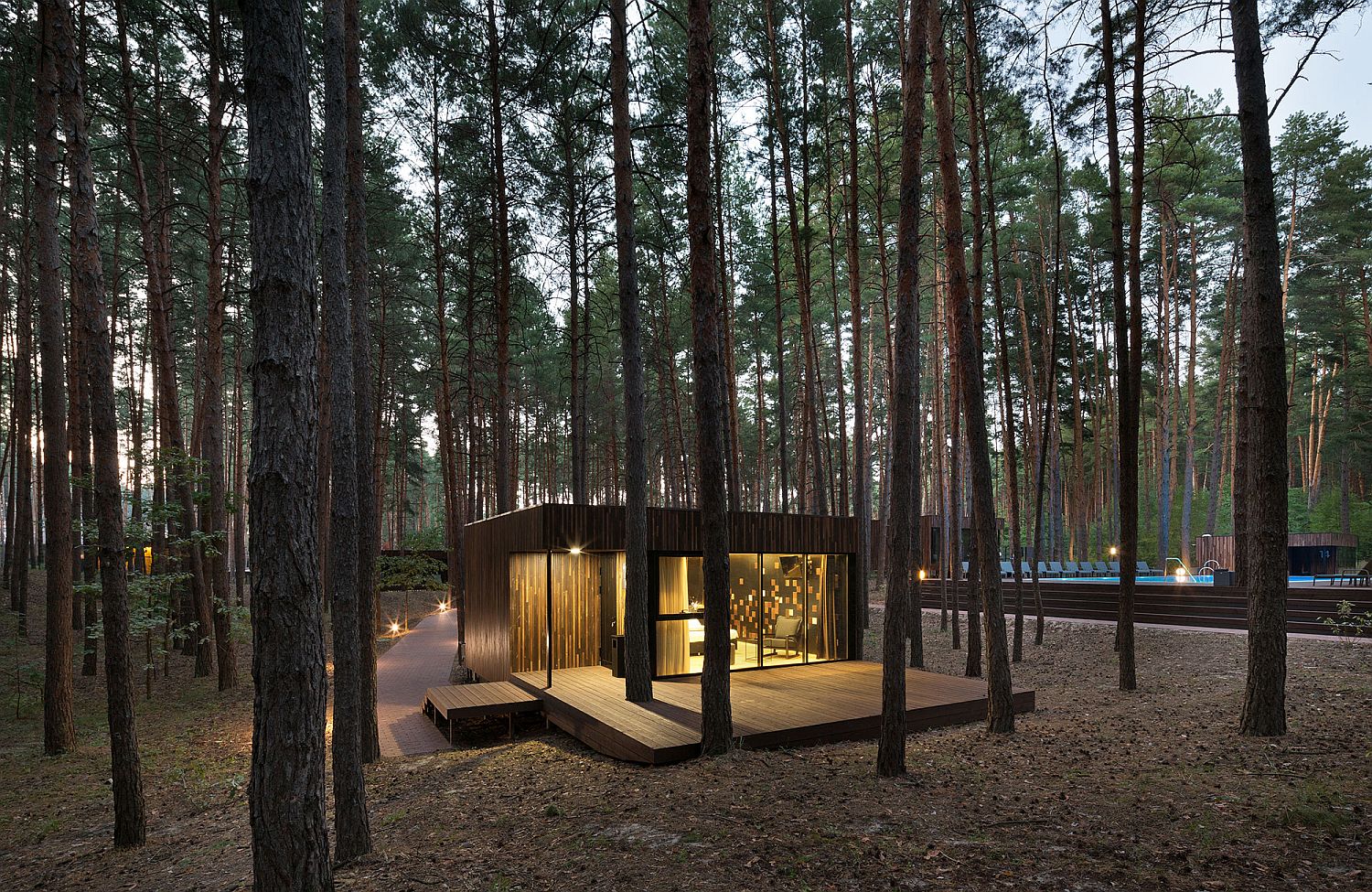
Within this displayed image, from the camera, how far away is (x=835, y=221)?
51.7ft

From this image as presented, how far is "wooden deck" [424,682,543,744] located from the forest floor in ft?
1.54

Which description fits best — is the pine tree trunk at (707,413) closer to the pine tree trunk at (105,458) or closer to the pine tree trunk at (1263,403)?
the pine tree trunk at (105,458)

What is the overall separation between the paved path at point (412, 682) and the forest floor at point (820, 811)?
95cm

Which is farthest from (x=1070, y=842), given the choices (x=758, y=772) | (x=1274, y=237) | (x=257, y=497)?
(x=1274, y=237)

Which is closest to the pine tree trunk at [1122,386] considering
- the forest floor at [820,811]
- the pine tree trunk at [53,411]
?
the forest floor at [820,811]

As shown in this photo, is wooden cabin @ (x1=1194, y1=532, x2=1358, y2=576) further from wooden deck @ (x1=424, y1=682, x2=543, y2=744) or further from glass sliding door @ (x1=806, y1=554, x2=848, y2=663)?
wooden deck @ (x1=424, y1=682, x2=543, y2=744)

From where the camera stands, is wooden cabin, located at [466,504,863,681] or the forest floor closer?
the forest floor

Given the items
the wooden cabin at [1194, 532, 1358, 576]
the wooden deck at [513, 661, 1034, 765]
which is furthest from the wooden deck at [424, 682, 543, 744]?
the wooden cabin at [1194, 532, 1358, 576]

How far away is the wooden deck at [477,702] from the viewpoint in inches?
340

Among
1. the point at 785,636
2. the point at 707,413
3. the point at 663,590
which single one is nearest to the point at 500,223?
A: the point at 663,590

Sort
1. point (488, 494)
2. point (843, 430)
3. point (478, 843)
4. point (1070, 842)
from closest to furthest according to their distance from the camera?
point (1070, 842) → point (478, 843) → point (843, 430) → point (488, 494)

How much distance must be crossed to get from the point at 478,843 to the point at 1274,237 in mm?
8945

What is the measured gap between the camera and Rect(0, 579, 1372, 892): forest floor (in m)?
3.89

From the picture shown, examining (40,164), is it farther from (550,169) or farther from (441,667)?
(441,667)
